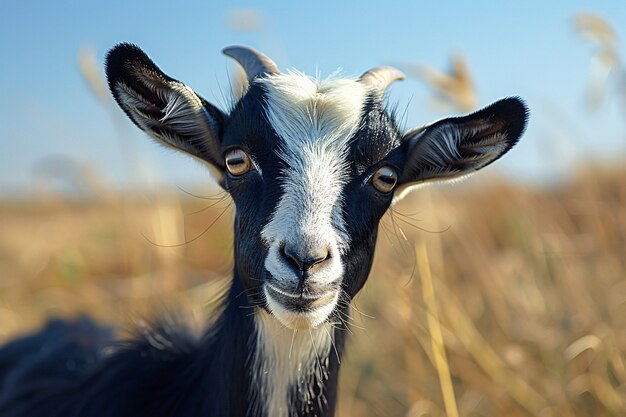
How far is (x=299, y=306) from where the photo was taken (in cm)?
267

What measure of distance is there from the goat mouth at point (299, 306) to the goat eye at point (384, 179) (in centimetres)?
48

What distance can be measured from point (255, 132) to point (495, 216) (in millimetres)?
6165

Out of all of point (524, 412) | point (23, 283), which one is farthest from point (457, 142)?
point (23, 283)

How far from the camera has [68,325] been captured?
4863mm

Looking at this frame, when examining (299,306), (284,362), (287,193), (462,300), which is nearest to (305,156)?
(287,193)

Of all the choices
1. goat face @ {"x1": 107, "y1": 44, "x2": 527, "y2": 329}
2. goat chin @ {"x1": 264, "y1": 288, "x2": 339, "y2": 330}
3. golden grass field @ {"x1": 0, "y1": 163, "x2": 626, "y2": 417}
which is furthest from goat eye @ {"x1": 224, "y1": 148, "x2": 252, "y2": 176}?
goat chin @ {"x1": 264, "y1": 288, "x2": 339, "y2": 330}

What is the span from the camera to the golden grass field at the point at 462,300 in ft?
14.1

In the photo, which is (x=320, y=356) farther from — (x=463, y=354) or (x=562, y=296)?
(x=562, y=296)

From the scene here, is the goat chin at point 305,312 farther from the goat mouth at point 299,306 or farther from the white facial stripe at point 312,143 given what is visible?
the white facial stripe at point 312,143

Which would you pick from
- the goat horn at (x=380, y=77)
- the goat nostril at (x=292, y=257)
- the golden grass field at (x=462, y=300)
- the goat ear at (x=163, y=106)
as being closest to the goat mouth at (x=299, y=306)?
the goat nostril at (x=292, y=257)

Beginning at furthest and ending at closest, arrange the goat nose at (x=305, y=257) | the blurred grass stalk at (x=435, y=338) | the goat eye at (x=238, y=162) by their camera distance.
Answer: the blurred grass stalk at (x=435, y=338), the goat eye at (x=238, y=162), the goat nose at (x=305, y=257)

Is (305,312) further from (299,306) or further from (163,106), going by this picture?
(163,106)

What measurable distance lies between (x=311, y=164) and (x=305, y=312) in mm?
552

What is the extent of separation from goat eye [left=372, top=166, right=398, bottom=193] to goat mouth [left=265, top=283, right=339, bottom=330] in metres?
0.48
